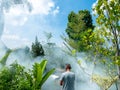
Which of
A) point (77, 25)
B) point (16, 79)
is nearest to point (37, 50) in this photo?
point (77, 25)

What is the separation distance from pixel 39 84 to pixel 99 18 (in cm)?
279

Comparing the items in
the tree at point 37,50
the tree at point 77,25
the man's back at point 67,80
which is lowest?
the man's back at point 67,80

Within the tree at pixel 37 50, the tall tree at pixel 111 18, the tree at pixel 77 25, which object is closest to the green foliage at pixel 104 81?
the tall tree at pixel 111 18

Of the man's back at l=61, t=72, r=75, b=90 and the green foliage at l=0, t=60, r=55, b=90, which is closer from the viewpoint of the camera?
the green foliage at l=0, t=60, r=55, b=90

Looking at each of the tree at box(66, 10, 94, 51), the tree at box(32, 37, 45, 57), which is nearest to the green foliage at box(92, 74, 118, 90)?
the tree at box(66, 10, 94, 51)

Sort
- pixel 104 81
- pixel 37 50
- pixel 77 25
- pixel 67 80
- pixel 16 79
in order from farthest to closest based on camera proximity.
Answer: pixel 77 25 < pixel 37 50 < pixel 104 81 < pixel 67 80 < pixel 16 79

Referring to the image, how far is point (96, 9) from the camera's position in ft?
35.0

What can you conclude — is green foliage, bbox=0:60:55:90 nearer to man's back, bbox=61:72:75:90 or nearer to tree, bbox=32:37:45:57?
man's back, bbox=61:72:75:90

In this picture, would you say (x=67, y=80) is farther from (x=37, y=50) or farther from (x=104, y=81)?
(x=37, y=50)

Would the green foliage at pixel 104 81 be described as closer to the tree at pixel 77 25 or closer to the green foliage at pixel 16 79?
the green foliage at pixel 16 79

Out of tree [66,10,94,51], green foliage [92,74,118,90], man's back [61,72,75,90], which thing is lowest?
green foliage [92,74,118,90]

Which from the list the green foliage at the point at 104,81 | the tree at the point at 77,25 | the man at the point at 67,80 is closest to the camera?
the man at the point at 67,80

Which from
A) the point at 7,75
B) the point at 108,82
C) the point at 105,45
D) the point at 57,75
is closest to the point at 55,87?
the point at 57,75

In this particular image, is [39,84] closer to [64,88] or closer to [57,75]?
[64,88]
